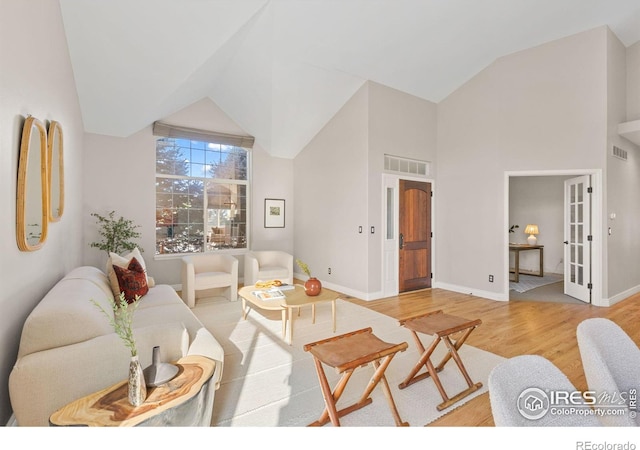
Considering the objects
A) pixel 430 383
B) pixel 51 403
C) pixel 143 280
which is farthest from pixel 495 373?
pixel 143 280

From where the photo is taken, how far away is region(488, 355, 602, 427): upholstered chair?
864 mm

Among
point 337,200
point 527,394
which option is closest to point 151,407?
point 527,394

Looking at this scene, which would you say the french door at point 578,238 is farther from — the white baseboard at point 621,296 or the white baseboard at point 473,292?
the white baseboard at point 473,292

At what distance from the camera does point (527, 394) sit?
932 mm

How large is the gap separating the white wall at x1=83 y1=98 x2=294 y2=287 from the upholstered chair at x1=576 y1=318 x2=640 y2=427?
5537mm

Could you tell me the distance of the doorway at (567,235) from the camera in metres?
4.50

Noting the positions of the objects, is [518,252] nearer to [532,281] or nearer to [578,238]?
[532,281]

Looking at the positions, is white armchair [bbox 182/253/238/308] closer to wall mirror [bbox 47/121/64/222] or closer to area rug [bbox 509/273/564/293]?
wall mirror [bbox 47/121/64/222]

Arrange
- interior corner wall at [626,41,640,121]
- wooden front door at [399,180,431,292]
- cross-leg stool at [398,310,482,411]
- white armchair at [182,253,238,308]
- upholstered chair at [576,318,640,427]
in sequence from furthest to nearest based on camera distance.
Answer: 1. wooden front door at [399,180,431,292]
2. interior corner wall at [626,41,640,121]
3. white armchair at [182,253,238,308]
4. cross-leg stool at [398,310,482,411]
5. upholstered chair at [576,318,640,427]

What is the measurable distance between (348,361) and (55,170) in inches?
113

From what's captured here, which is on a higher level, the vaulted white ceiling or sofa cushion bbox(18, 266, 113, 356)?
the vaulted white ceiling

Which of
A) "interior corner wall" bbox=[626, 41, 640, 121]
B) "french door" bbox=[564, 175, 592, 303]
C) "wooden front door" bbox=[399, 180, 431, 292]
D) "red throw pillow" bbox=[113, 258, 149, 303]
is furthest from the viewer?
"wooden front door" bbox=[399, 180, 431, 292]

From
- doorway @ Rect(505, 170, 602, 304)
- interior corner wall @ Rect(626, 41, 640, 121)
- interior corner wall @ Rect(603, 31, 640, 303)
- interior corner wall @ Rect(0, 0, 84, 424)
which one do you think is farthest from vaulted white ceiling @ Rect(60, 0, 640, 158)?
doorway @ Rect(505, 170, 602, 304)

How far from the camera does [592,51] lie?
4.31 metres
